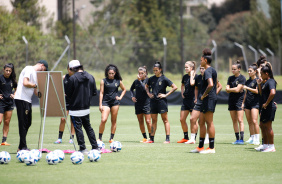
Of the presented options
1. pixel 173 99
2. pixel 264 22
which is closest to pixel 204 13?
pixel 264 22

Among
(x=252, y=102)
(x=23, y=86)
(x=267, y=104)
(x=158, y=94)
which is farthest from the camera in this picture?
(x=158, y=94)

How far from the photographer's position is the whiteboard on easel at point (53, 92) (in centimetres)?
1129

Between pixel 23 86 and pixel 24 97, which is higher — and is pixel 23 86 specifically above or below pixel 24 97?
above

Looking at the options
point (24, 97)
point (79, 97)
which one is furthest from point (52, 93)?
point (79, 97)

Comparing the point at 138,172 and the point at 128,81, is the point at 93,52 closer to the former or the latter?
the point at 128,81

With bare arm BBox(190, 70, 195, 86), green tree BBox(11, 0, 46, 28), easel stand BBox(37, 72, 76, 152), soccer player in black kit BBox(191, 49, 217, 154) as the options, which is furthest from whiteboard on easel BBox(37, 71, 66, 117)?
green tree BBox(11, 0, 46, 28)

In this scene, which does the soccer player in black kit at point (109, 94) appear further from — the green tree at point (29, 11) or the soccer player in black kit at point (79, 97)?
the green tree at point (29, 11)

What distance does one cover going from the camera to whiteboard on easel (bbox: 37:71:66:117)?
37.0 ft

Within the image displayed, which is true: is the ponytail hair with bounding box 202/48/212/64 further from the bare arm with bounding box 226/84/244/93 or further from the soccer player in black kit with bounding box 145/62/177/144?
the soccer player in black kit with bounding box 145/62/177/144

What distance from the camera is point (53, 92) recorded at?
11523mm

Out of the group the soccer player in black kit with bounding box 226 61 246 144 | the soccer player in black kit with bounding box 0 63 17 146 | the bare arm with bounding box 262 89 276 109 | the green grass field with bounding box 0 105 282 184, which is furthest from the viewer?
the soccer player in black kit with bounding box 0 63 17 146

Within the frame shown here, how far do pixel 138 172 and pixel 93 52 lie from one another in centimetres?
3529

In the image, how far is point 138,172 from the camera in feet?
29.6

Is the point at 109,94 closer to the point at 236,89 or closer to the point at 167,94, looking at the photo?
the point at 167,94
